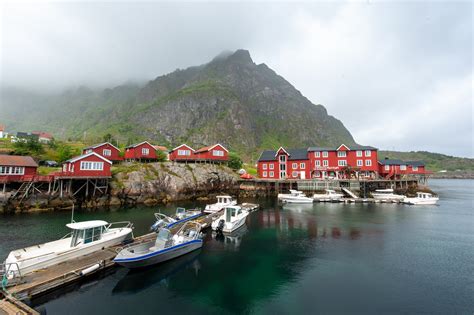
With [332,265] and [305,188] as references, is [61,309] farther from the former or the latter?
[305,188]

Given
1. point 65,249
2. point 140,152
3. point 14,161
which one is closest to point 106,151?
point 140,152

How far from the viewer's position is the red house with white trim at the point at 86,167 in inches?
1592

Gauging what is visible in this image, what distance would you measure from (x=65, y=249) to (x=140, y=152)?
46.0 meters

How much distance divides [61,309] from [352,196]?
58333mm

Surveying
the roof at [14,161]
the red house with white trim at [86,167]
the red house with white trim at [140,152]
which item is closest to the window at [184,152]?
the red house with white trim at [140,152]

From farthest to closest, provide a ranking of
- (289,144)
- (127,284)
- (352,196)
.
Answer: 1. (289,144)
2. (352,196)
3. (127,284)

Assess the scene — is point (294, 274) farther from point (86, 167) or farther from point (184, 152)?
point (184, 152)

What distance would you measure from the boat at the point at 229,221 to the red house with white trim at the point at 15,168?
36289mm

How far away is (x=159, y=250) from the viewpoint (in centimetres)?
1792

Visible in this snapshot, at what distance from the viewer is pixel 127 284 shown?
15.3m

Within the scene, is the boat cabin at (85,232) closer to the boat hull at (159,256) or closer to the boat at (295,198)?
the boat hull at (159,256)

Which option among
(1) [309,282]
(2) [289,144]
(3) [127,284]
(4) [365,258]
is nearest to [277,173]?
(4) [365,258]

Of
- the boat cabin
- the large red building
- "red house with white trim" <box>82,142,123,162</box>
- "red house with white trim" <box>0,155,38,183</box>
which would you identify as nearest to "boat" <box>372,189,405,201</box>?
the large red building

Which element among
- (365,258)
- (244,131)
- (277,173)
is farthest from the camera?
(244,131)
